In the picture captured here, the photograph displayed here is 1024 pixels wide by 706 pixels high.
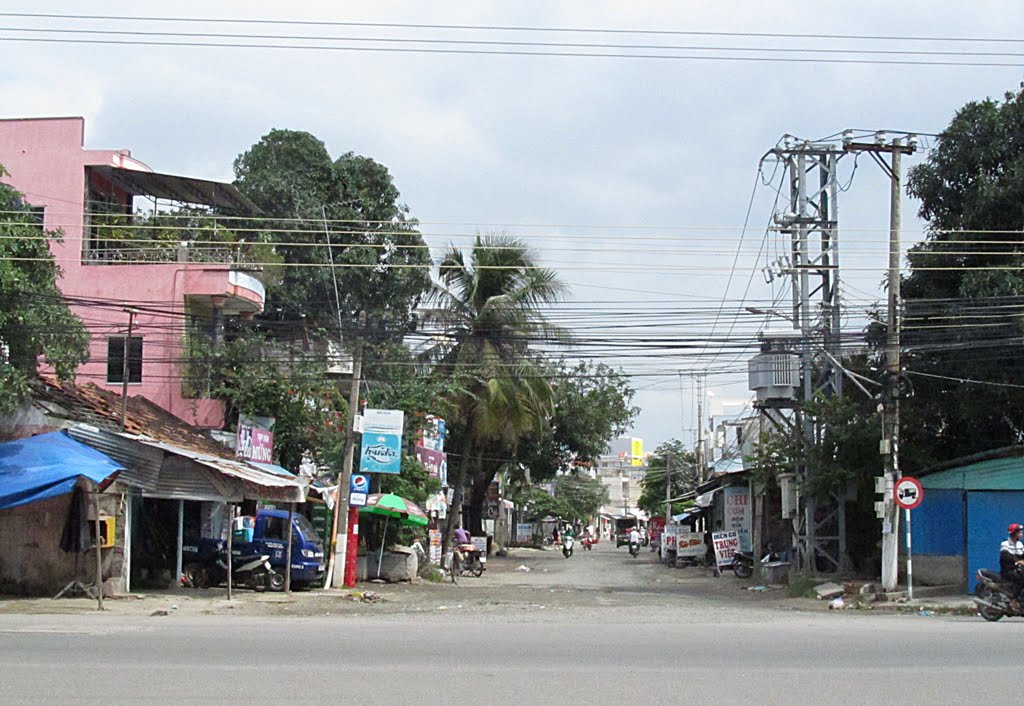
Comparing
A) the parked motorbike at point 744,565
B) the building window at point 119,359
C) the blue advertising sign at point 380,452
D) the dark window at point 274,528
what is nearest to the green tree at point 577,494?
the parked motorbike at point 744,565

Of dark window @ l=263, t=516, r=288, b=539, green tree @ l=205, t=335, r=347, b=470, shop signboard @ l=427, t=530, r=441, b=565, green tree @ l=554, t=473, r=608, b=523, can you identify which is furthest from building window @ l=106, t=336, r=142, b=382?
green tree @ l=554, t=473, r=608, b=523

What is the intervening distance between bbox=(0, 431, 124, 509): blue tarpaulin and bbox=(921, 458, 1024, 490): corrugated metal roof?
59.0 ft

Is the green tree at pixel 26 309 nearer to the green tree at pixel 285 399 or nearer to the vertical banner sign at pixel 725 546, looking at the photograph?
the green tree at pixel 285 399

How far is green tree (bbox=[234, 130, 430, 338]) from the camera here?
45.4m

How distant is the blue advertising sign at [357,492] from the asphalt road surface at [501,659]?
802cm

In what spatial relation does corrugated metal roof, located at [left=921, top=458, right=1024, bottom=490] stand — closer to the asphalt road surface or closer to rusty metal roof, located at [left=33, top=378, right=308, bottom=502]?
the asphalt road surface

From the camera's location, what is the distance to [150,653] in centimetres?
1218

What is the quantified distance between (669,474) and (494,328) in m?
46.6

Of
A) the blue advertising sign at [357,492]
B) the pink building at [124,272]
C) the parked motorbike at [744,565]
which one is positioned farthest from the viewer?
the parked motorbike at [744,565]

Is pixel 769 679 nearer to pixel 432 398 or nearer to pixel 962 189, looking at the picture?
pixel 962 189

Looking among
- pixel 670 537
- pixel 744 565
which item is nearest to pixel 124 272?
pixel 744 565

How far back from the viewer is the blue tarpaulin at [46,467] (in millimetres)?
Result: 19703

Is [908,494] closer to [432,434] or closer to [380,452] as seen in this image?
[380,452]

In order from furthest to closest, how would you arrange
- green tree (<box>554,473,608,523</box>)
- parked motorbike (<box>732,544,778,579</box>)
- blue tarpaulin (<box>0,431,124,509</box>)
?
green tree (<box>554,473,608,523</box>)
parked motorbike (<box>732,544,778,579</box>)
blue tarpaulin (<box>0,431,124,509</box>)
